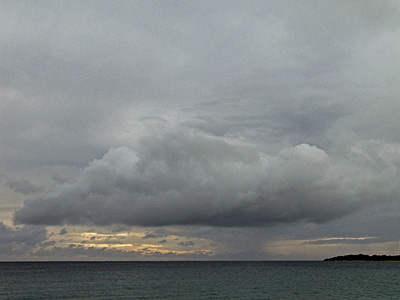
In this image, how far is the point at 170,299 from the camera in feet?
255

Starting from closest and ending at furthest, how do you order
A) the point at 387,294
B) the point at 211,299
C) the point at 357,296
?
the point at 211,299 < the point at 357,296 < the point at 387,294

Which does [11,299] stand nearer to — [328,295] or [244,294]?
[244,294]

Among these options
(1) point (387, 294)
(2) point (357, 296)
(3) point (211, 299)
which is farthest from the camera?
(1) point (387, 294)

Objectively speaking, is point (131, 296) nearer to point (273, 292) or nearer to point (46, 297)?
point (46, 297)

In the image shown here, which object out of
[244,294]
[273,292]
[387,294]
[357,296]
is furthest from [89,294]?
[387,294]

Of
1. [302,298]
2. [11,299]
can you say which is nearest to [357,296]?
[302,298]

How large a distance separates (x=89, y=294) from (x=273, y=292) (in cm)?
4263

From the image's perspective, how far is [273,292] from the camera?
9088 cm

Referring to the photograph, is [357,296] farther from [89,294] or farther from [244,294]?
[89,294]

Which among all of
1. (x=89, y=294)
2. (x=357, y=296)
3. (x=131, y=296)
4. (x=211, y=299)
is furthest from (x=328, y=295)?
(x=89, y=294)

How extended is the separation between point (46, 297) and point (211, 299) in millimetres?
34925

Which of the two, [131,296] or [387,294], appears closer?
[131,296]

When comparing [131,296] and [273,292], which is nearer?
[131,296]

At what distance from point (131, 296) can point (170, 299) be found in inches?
382
